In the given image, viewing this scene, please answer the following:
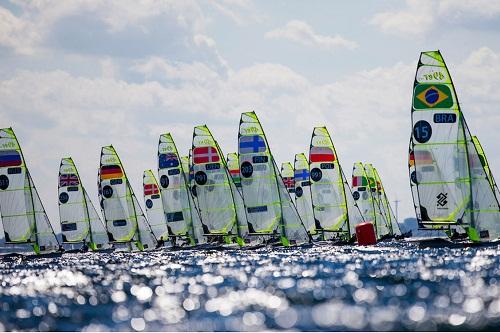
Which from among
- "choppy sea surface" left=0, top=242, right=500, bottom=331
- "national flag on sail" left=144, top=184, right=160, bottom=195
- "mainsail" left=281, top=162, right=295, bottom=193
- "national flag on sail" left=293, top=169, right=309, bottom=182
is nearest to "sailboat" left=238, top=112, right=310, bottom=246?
"choppy sea surface" left=0, top=242, right=500, bottom=331

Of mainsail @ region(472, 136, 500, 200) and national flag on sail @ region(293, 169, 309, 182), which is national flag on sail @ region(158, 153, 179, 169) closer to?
national flag on sail @ region(293, 169, 309, 182)

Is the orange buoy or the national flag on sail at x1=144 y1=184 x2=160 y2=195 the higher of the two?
the national flag on sail at x1=144 y1=184 x2=160 y2=195

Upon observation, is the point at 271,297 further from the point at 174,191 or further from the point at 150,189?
the point at 150,189

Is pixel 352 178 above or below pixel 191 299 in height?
above

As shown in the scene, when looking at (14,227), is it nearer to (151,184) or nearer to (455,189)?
(151,184)

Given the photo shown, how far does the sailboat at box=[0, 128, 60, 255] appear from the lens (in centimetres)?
7969

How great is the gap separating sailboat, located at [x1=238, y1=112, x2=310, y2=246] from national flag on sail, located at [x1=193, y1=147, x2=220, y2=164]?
4.97 m

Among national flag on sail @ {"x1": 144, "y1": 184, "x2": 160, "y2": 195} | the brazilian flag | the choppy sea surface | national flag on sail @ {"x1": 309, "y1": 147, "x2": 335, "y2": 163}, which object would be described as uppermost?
the brazilian flag

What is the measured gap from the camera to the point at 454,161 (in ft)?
193

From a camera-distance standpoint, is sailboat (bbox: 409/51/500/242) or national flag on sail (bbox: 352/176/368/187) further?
national flag on sail (bbox: 352/176/368/187)

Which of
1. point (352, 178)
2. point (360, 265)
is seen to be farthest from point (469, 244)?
point (352, 178)

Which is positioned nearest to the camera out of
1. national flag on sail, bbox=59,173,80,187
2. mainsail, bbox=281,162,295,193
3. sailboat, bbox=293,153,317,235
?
national flag on sail, bbox=59,173,80,187

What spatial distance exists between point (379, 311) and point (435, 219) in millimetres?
33509

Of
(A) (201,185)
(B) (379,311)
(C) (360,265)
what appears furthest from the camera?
(A) (201,185)
